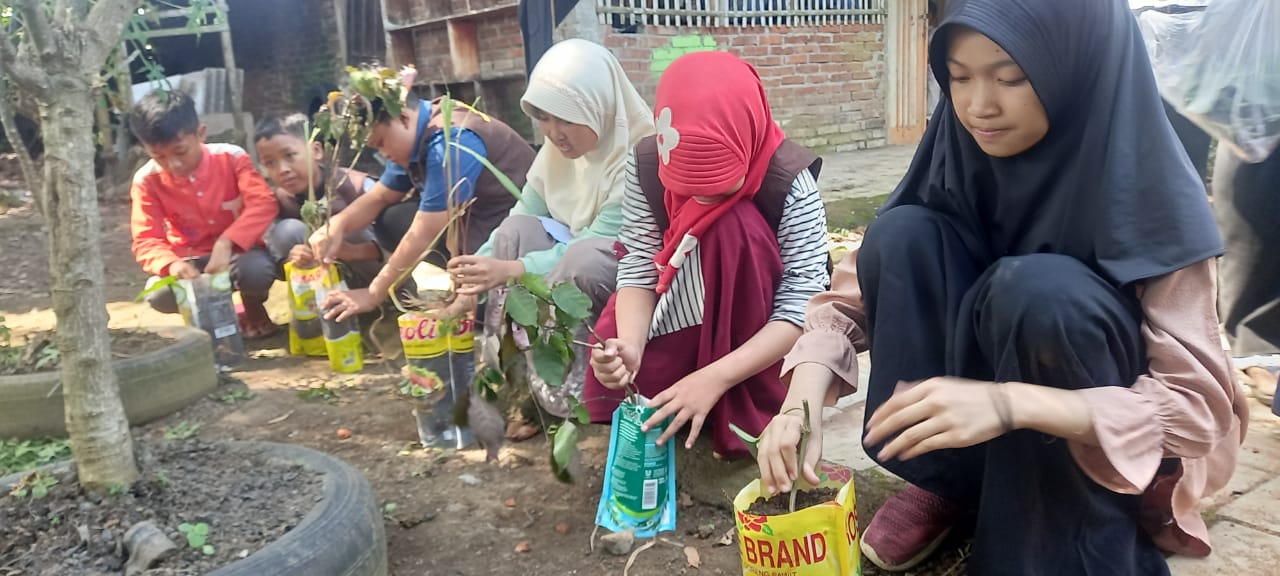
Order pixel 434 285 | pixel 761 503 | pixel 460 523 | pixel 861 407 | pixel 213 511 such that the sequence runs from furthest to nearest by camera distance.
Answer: pixel 434 285 < pixel 861 407 < pixel 460 523 < pixel 213 511 < pixel 761 503

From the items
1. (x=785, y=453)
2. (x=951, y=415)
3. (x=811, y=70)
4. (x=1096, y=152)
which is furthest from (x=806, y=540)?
(x=811, y=70)

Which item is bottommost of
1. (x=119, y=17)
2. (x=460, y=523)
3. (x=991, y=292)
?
(x=460, y=523)

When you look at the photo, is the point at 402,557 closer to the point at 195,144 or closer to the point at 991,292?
the point at 991,292

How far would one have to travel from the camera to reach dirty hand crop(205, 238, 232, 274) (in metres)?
3.36

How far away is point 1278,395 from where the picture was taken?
6.31 ft

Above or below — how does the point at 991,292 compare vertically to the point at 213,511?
above

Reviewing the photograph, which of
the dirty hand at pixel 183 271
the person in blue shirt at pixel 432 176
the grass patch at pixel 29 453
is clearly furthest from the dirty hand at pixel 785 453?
the dirty hand at pixel 183 271

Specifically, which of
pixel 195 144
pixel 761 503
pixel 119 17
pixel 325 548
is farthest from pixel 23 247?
pixel 761 503

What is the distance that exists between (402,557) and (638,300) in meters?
0.72

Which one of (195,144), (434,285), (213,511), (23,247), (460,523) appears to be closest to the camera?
(213,511)

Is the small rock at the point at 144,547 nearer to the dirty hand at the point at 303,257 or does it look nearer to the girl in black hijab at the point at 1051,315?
the girl in black hijab at the point at 1051,315

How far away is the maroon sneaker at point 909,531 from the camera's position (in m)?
1.58

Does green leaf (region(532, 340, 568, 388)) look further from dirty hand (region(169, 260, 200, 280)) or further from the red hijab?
dirty hand (region(169, 260, 200, 280))

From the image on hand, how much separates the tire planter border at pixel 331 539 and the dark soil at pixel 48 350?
3.48 ft
